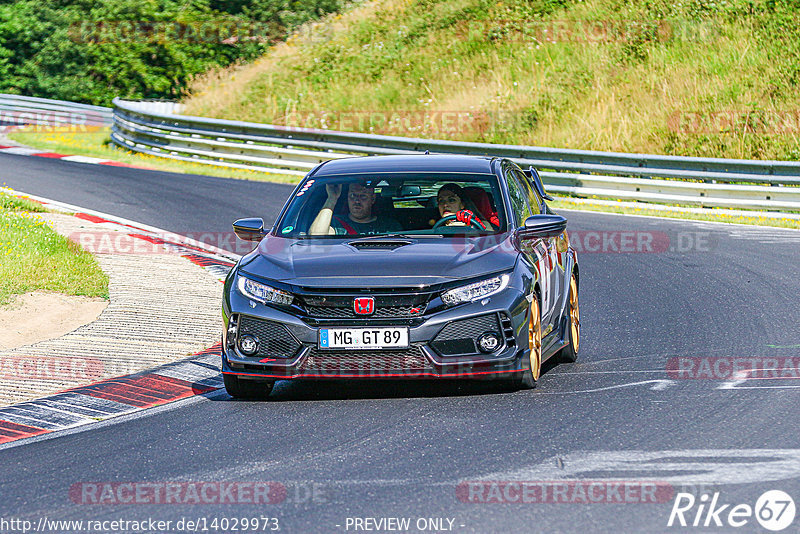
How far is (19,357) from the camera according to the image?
9.48m

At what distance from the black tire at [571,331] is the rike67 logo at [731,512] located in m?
3.77

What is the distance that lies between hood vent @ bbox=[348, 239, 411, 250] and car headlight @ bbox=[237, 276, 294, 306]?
0.75m

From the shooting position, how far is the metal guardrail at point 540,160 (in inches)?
800

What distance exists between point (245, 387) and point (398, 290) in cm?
132

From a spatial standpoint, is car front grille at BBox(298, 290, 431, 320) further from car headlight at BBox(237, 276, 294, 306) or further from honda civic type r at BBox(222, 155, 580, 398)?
car headlight at BBox(237, 276, 294, 306)

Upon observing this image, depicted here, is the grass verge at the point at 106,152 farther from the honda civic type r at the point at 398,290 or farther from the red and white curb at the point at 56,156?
the honda civic type r at the point at 398,290

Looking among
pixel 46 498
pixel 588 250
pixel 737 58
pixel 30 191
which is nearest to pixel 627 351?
pixel 46 498

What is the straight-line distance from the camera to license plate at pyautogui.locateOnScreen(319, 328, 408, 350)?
24.7ft

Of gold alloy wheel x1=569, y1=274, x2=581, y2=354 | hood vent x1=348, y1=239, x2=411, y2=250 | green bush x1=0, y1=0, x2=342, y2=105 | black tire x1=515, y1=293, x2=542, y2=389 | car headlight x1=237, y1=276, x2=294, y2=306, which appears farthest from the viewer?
green bush x1=0, y1=0, x2=342, y2=105

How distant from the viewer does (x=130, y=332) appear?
10.4m

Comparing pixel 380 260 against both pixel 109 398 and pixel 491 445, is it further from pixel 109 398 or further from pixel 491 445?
pixel 109 398

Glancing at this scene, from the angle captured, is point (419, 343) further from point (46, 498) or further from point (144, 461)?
point (46, 498)

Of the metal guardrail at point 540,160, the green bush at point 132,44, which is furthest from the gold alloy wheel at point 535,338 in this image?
Answer: the green bush at point 132,44

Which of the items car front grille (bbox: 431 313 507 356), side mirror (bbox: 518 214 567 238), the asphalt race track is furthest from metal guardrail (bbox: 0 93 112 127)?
car front grille (bbox: 431 313 507 356)
